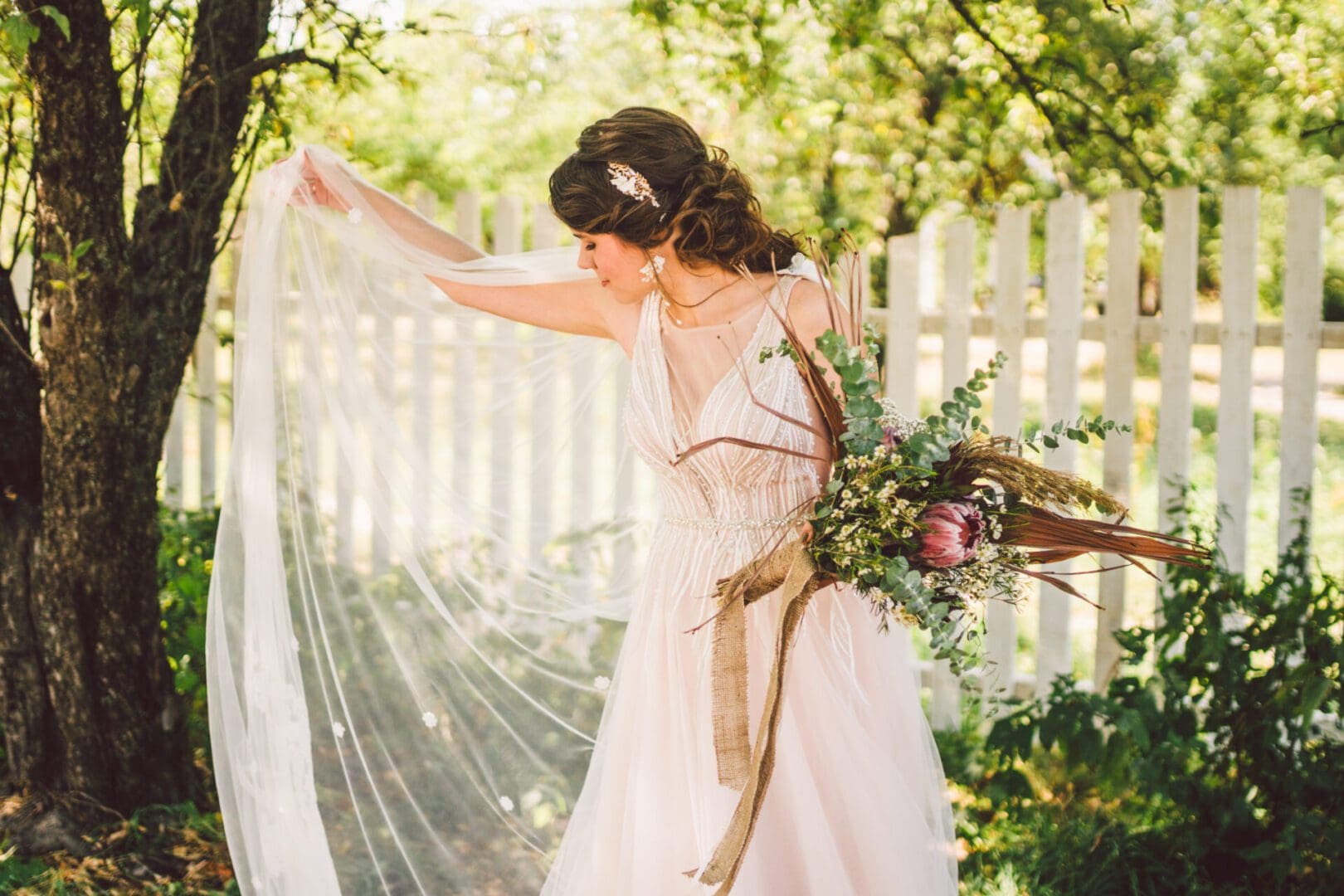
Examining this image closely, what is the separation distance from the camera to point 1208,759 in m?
3.37

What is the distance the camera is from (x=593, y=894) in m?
2.73

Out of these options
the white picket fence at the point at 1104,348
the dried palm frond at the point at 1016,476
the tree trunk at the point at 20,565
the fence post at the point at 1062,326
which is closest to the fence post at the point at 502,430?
the white picket fence at the point at 1104,348

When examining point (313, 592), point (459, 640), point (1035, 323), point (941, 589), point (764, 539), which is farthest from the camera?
point (1035, 323)

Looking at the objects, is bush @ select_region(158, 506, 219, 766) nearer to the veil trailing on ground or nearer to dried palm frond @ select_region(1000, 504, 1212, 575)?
the veil trailing on ground

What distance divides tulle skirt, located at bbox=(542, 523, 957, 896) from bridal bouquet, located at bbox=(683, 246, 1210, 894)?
0.32 meters

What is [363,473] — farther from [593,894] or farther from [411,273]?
[593,894]

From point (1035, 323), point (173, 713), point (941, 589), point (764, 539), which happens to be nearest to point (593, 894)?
point (764, 539)

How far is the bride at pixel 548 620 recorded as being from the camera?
8.57ft

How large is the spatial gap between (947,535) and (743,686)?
1.90 feet

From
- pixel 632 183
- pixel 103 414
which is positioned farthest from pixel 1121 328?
pixel 103 414

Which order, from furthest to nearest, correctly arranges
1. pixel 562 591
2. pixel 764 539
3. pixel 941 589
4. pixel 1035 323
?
pixel 1035 323 → pixel 562 591 → pixel 764 539 → pixel 941 589

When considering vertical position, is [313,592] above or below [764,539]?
below

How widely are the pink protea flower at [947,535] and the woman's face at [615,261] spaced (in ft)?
3.45

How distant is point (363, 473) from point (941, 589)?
1.70 meters
